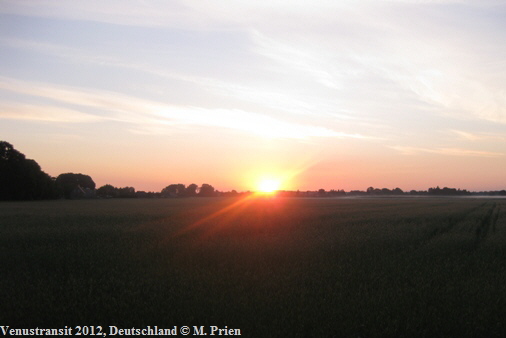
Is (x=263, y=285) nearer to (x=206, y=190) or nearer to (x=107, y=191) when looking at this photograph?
(x=107, y=191)

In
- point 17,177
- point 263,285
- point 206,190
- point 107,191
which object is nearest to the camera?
point 263,285

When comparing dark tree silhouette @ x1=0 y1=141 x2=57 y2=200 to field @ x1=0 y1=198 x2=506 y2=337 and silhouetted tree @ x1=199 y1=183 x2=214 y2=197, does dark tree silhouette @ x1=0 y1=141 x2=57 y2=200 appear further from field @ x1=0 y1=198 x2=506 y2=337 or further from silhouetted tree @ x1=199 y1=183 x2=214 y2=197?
silhouetted tree @ x1=199 y1=183 x2=214 y2=197

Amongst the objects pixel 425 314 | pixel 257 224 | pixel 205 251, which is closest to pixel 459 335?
pixel 425 314

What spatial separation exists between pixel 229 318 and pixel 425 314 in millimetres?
4005

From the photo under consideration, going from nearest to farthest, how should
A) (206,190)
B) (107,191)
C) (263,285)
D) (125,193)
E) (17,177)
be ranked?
(263,285) < (17,177) < (125,193) < (107,191) < (206,190)

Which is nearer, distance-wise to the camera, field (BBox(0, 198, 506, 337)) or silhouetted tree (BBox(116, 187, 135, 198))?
field (BBox(0, 198, 506, 337))

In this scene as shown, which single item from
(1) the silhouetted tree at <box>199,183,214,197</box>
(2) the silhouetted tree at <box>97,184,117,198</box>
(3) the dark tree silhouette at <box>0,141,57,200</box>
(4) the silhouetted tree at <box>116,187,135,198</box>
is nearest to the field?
(3) the dark tree silhouette at <box>0,141,57,200</box>

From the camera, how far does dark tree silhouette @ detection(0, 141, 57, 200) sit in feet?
226

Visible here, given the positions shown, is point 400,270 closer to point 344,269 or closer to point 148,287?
point 344,269

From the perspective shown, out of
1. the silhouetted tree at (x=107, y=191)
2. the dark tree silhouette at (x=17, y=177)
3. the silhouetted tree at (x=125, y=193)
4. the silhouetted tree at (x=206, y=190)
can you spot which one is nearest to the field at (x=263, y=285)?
the dark tree silhouette at (x=17, y=177)

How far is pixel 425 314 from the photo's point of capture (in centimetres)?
852

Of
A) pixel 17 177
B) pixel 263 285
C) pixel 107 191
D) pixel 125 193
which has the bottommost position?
pixel 263 285

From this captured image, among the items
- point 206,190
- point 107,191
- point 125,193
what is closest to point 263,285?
point 125,193

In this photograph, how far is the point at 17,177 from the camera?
6988cm
